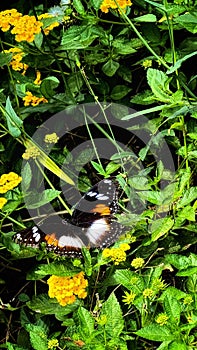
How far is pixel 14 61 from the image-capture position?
1.87 meters

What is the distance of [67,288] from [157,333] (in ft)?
0.92

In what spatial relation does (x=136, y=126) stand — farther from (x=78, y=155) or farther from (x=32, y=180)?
(x=32, y=180)

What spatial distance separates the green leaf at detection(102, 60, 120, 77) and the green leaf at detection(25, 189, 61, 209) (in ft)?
1.14

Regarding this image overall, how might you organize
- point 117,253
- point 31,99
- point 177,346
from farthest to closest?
point 31,99
point 117,253
point 177,346

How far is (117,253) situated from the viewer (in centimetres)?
148

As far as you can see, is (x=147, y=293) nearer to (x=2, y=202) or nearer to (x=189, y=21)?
(x=2, y=202)

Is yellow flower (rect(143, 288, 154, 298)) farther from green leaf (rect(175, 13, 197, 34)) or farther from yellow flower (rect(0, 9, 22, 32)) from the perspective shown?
yellow flower (rect(0, 9, 22, 32))

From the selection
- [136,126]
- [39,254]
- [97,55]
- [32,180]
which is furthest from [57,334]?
[97,55]

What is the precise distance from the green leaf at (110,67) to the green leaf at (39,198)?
35 cm

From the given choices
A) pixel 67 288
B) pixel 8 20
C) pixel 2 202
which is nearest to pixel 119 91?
pixel 8 20

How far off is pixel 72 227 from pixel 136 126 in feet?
1.16

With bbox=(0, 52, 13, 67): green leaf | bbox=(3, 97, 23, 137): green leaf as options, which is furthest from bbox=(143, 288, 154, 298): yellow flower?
bbox=(0, 52, 13, 67): green leaf

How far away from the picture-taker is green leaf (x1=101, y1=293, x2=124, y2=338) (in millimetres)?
1394

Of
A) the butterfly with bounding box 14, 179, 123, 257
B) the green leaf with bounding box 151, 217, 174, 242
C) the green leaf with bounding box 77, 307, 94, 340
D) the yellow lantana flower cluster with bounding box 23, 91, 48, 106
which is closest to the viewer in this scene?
the green leaf with bounding box 77, 307, 94, 340
